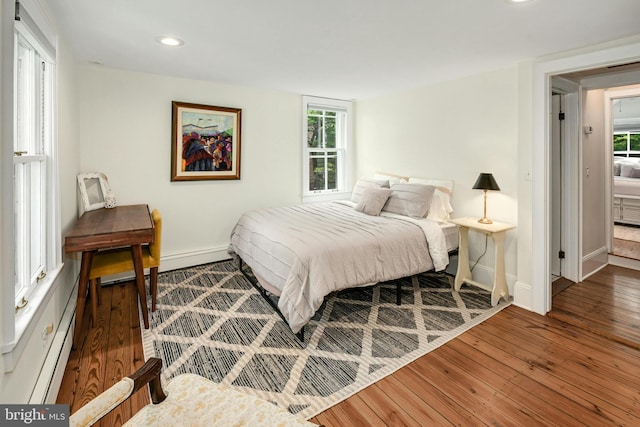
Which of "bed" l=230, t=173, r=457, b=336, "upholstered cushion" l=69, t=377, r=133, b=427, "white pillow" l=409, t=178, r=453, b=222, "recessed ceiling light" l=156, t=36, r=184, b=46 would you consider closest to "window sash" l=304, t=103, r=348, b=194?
"bed" l=230, t=173, r=457, b=336

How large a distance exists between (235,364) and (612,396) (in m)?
2.33

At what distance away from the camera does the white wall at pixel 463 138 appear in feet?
10.9

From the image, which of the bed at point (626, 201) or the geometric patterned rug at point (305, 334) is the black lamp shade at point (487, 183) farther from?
the bed at point (626, 201)

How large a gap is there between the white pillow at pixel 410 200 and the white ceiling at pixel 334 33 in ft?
4.15

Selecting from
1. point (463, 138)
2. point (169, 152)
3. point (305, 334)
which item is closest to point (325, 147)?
point (463, 138)

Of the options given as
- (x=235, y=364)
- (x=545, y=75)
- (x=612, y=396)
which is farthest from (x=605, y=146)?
(x=235, y=364)

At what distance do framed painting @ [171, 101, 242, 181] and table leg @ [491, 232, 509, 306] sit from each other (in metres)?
3.17

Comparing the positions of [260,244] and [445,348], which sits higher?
[260,244]

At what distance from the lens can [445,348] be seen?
2432 millimetres

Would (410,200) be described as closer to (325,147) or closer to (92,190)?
(325,147)

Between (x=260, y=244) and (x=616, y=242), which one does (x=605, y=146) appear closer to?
(x=616, y=242)

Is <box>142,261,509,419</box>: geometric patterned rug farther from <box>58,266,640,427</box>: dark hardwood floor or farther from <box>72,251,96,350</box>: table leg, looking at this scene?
<box>72,251,96,350</box>: table leg

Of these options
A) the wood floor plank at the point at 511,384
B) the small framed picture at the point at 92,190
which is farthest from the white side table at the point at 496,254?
the small framed picture at the point at 92,190

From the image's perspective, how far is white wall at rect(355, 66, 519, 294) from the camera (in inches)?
131
